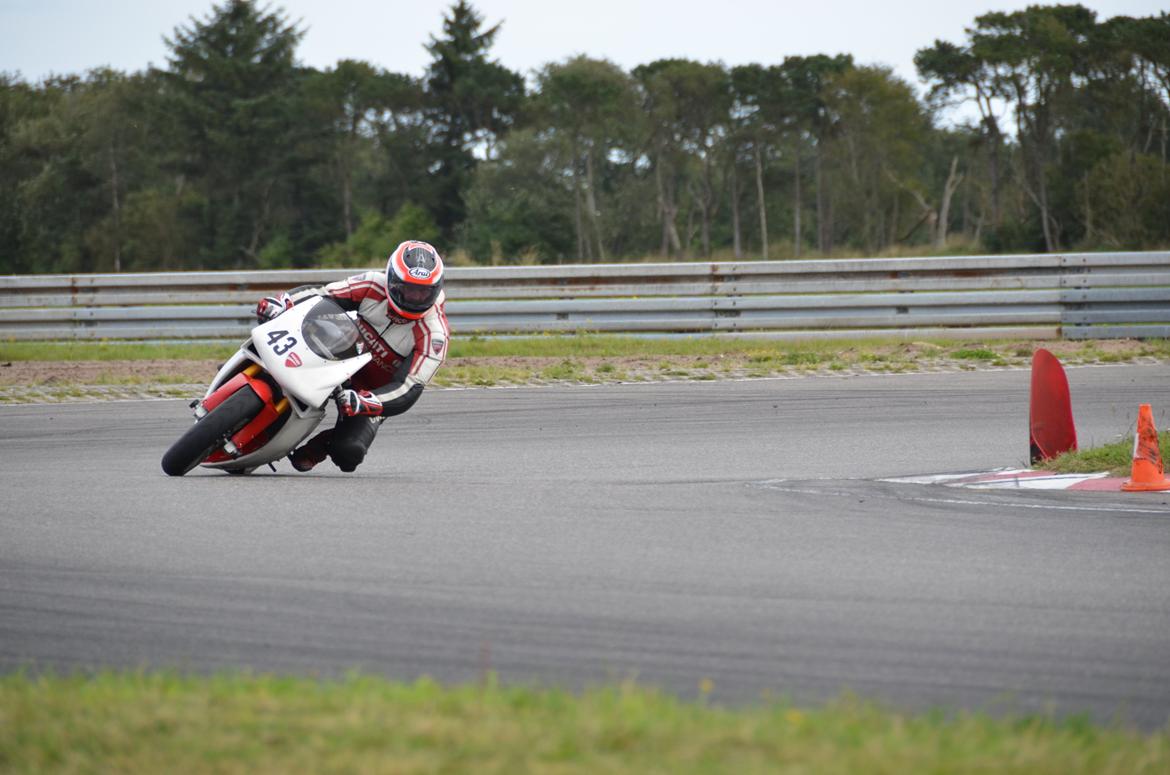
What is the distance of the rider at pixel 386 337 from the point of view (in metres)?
8.45

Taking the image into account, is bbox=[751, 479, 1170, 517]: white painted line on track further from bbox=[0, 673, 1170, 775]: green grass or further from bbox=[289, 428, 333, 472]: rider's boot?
bbox=[0, 673, 1170, 775]: green grass

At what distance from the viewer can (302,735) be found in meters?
3.33

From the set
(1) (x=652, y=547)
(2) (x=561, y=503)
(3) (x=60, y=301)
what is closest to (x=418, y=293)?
(2) (x=561, y=503)

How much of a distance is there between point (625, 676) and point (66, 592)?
2315mm

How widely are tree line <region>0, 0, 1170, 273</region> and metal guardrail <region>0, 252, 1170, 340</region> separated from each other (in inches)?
1605

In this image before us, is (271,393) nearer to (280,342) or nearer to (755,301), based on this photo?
(280,342)

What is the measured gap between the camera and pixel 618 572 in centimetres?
554

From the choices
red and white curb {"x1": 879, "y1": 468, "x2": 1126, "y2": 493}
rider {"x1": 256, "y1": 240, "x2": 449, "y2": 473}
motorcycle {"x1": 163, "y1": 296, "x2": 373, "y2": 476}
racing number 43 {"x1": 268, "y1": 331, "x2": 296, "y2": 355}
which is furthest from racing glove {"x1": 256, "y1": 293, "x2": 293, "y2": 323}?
red and white curb {"x1": 879, "y1": 468, "x2": 1126, "y2": 493}

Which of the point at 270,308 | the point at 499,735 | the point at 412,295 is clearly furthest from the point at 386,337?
the point at 499,735

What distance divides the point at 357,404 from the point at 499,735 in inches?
195

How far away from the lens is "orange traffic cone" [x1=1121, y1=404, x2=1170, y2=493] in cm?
767

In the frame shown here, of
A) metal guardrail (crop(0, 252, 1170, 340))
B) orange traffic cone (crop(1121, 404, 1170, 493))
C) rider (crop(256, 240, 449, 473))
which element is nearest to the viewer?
orange traffic cone (crop(1121, 404, 1170, 493))

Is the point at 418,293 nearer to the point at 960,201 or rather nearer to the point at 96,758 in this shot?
the point at 96,758

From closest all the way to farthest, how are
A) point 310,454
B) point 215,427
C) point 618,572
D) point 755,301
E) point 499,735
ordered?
point 499,735, point 618,572, point 215,427, point 310,454, point 755,301
